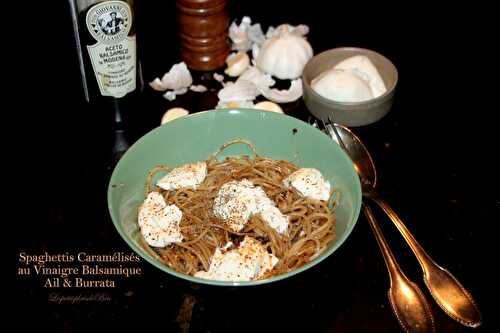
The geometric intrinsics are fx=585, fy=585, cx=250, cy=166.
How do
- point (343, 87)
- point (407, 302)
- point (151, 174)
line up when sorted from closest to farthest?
→ point (407, 302) → point (151, 174) → point (343, 87)

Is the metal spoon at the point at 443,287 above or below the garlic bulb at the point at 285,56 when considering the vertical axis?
below

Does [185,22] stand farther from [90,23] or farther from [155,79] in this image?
[90,23]

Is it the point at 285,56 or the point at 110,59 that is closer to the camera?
the point at 110,59

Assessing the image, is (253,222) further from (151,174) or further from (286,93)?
(286,93)

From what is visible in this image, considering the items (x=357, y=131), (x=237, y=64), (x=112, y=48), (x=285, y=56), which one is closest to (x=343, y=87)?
(x=357, y=131)

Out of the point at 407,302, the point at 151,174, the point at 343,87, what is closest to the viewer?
the point at 407,302

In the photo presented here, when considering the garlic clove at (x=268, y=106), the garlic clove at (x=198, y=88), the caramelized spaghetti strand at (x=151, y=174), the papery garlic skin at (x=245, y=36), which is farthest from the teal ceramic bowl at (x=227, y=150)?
the papery garlic skin at (x=245, y=36)

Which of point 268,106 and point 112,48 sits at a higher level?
point 112,48

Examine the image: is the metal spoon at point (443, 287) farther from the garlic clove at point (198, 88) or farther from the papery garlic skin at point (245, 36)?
the papery garlic skin at point (245, 36)
